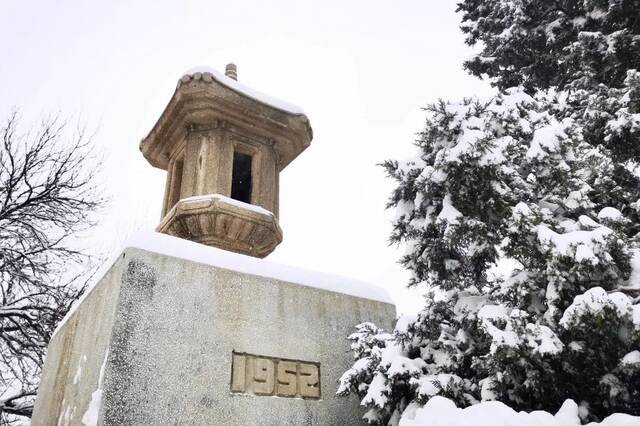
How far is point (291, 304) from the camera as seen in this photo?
14.6ft

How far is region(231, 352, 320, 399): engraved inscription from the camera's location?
12.7 feet

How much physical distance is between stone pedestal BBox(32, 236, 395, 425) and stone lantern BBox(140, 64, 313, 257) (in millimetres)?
1074

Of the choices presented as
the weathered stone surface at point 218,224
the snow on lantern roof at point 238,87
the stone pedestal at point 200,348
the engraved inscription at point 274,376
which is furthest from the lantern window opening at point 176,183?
the engraved inscription at point 274,376

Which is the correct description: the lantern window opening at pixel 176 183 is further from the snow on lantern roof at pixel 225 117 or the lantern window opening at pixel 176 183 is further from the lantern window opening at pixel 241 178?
the lantern window opening at pixel 241 178

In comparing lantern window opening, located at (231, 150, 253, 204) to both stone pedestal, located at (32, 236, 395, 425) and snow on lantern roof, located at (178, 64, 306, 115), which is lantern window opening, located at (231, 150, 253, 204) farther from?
stone pedestal, located at (32, 236, 395, 425)

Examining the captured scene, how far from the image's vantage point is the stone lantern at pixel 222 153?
5.39 meters

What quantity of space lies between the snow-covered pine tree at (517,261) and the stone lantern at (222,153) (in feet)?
6.47

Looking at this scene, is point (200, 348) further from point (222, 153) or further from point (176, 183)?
point (176, 183)

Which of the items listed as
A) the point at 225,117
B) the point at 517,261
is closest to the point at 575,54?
the point at 517,261

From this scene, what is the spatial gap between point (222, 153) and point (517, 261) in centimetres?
374

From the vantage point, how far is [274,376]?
4043 millimetres

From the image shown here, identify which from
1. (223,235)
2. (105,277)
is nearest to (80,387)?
(105,277)

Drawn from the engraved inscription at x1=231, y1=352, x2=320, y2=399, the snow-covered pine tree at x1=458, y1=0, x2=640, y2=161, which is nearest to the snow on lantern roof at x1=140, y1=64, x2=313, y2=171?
→ the engraved inscription at x1=231, y1=352, x2=320, y2=399

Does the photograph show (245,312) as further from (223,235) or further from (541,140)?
(541,140)
